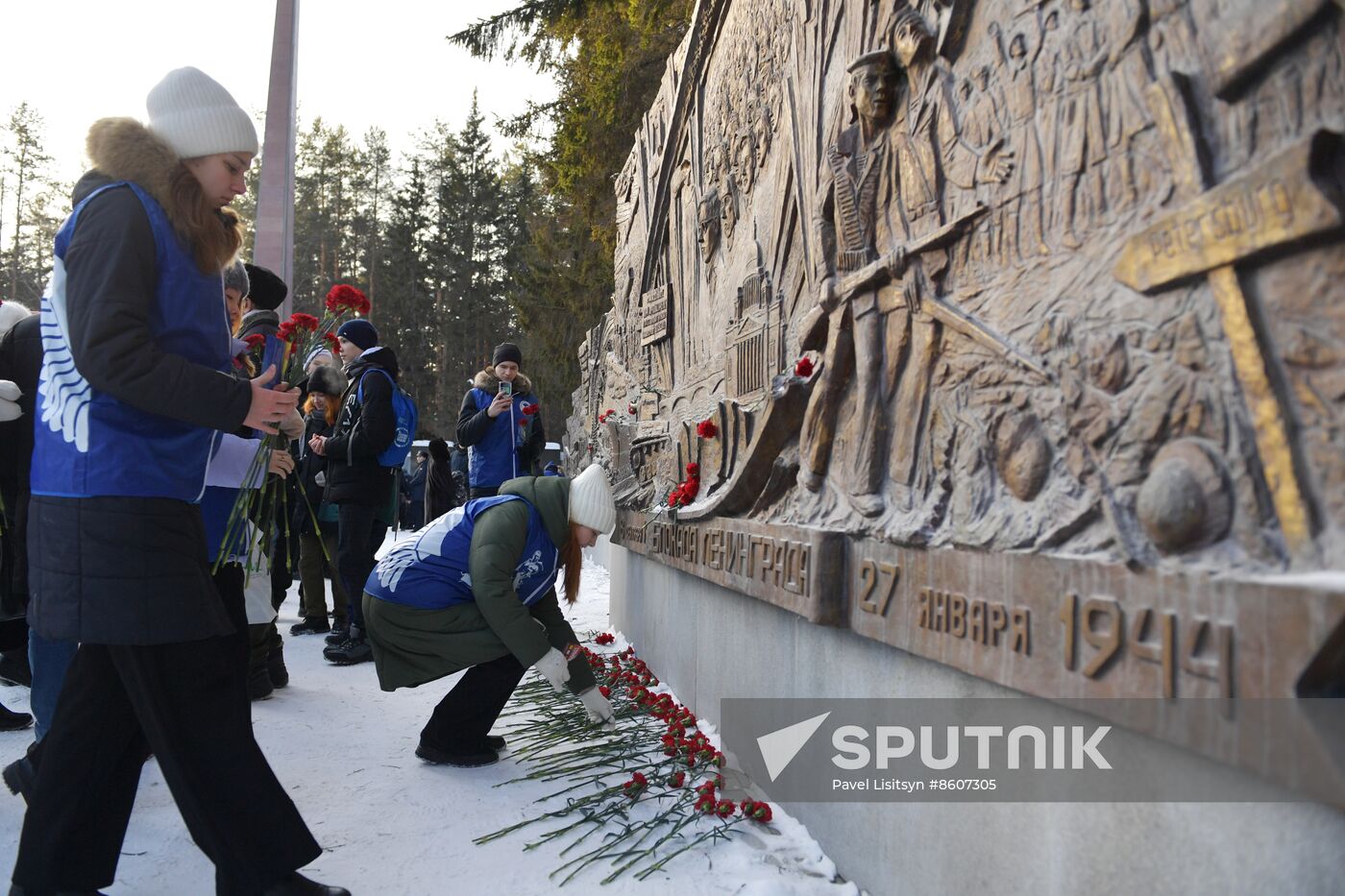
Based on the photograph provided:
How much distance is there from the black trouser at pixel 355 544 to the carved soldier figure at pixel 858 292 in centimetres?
281

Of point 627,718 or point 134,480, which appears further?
point 627,718

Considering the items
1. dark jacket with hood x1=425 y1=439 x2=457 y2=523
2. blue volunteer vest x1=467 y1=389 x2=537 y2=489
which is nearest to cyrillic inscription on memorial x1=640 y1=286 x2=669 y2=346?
blue volunteer vest x1=467 y1=389 x2=537 y2=489

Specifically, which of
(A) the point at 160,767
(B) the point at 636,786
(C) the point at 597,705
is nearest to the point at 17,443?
(A) the point at 160,767

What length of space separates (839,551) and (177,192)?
5.69 feet

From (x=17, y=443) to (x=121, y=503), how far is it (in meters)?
1.63

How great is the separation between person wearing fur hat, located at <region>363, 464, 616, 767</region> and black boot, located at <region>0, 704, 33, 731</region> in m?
1.33

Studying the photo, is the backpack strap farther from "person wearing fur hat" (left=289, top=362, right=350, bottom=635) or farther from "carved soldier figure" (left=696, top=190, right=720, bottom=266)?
"carved soldier figure" (left=696, top=190, right=720, bottom=266)

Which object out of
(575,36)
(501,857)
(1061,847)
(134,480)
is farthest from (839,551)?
(575,36)

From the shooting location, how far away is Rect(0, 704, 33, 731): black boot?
3.38 m

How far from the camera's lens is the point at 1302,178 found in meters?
1.19

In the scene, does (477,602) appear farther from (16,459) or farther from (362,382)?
(362,382)

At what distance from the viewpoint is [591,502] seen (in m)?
3.33

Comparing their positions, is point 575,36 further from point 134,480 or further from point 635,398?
point 134,480

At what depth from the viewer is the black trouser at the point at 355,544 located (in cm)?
477
